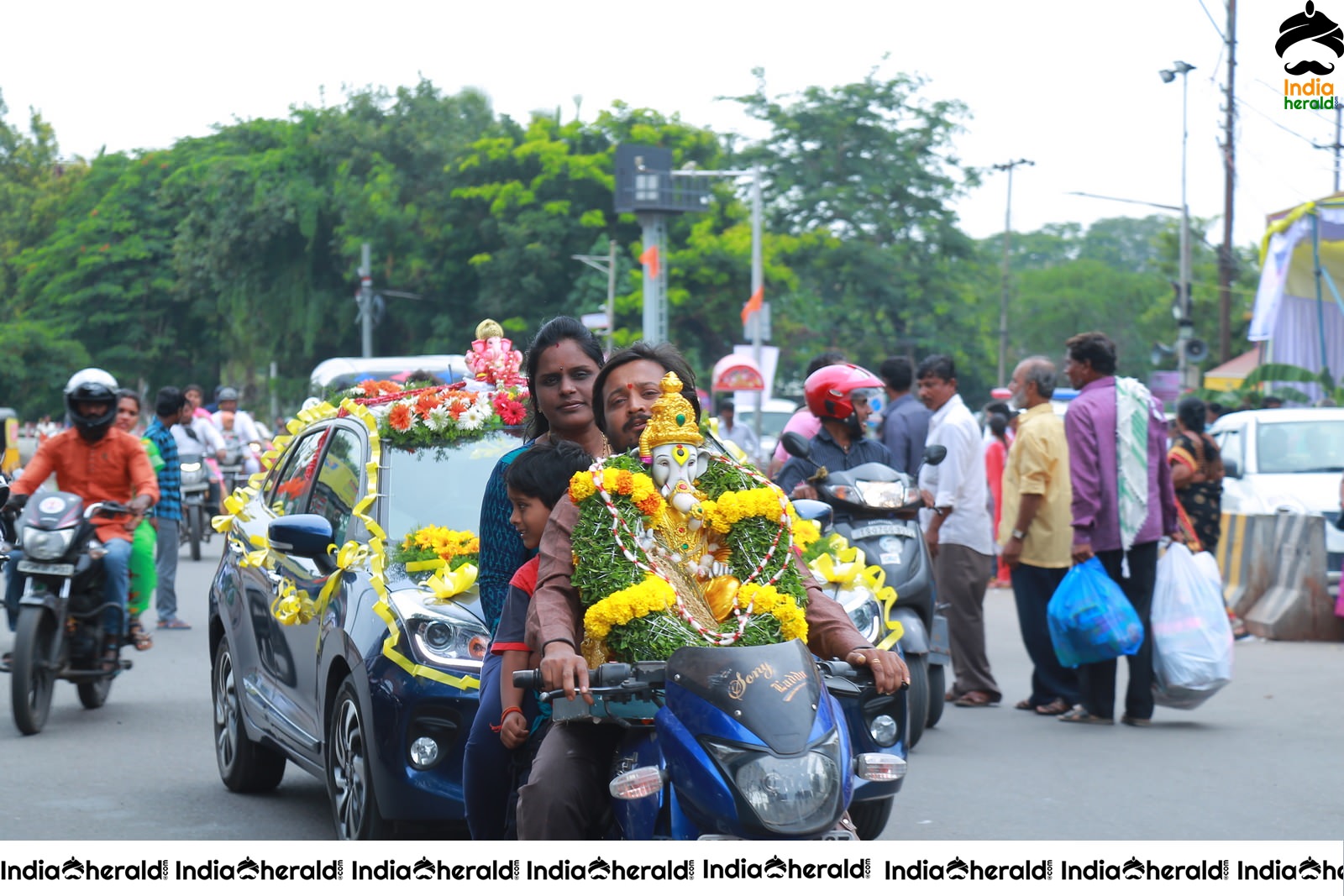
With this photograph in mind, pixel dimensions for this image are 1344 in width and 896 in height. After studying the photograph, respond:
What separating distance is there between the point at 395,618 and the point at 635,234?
1944 inches

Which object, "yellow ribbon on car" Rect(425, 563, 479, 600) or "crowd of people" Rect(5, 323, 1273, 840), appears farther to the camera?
"crowd of people" Rect(5, 323, 1273, 840)

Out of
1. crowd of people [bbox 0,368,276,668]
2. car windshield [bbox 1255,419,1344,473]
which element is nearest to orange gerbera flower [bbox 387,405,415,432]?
crowd of people [bbox 0,368,276,668]

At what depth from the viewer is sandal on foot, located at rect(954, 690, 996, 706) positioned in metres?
10.3

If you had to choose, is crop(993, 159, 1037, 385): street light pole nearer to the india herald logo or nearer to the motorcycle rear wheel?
the india herald logo

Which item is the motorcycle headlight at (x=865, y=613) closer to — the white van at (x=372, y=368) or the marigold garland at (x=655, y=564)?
the marigold garland at (x=655, y=564)

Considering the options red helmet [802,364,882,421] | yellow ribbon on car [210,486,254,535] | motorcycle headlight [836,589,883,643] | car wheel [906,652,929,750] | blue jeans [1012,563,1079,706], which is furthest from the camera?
blue jeans [1012,563,1079,706]

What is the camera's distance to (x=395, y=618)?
5.77 meters

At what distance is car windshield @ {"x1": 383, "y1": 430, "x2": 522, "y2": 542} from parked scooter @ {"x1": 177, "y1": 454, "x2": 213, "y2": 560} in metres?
11.1

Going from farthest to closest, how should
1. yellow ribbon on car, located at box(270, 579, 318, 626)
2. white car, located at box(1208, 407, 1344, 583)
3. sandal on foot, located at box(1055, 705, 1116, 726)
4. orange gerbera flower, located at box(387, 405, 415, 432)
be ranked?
white car, located at box(1208, 407, 1344, 583)
sandal on foot, located at box(1055, 705, 1116, 726)
orange gerbera flower, located at box(387, 405, 415, 432)
yellow ribbon on car, located at box(270, 579, 318, 626)

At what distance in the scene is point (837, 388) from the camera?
Result: 8.68 m

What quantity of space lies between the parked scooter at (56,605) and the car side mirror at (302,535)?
10.9ft

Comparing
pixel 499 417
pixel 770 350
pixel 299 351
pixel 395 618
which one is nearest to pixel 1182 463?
pixel 499 417

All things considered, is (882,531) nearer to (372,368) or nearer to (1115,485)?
(1115,485)
